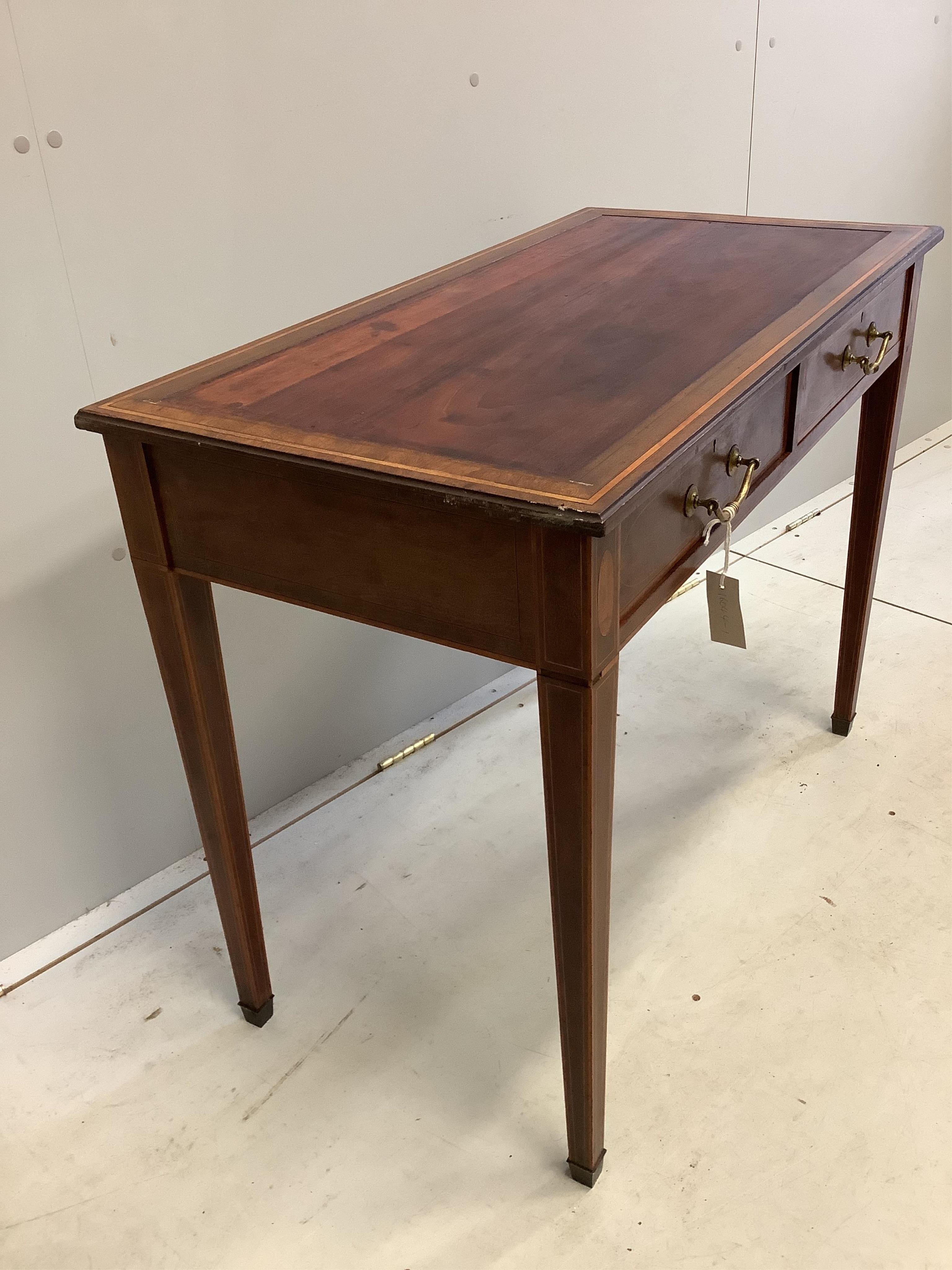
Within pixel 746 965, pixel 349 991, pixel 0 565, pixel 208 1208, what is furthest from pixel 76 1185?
pixel 746 965

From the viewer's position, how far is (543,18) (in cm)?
176

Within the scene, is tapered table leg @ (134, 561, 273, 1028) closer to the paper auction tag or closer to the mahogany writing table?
the mahogany writing table

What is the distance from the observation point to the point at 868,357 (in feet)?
4.69

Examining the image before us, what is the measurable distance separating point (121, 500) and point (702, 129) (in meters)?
1.56

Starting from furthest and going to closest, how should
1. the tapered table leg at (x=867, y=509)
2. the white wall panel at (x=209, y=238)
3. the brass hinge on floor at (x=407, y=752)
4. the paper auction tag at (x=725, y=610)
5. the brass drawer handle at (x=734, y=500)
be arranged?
the brass hinge on floor at (x=407, y=752), the tapered table leg at (x=867, y=509), the white wall panel at (x=209, y=238), the paper auction tag at (x=725, y=610), the brass drawer handle at (x=734, y=500)

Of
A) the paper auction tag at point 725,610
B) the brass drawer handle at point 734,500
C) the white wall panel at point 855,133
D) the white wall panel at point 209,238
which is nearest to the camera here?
the brass drawer handle at point 734,500

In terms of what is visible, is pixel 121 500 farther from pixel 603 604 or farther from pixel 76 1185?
pixel 76 1185

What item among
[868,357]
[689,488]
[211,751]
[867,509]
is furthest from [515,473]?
[867,509]

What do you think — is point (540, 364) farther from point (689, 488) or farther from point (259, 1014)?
point (259, 1014)

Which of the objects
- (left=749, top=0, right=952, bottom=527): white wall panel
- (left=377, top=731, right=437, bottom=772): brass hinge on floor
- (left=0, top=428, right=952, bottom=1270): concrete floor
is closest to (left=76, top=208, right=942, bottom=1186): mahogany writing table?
(left=0, top=428, right=952, bottom=1270): concrete floor

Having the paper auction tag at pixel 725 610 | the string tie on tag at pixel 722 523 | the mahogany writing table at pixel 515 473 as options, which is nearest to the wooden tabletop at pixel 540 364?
the mahogany writing table at pixel 515 473

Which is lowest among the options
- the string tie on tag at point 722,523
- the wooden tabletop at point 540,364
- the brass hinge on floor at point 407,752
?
the brass hinge on floor at point 407,752

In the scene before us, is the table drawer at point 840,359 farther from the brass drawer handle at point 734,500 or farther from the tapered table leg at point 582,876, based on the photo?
the tapered table leg at point 582,876

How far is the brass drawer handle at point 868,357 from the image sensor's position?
53.9 inches
